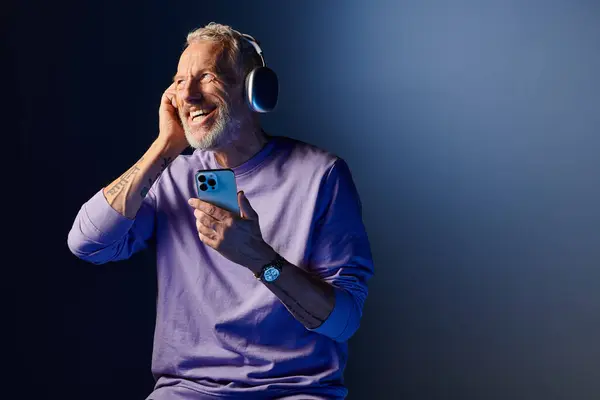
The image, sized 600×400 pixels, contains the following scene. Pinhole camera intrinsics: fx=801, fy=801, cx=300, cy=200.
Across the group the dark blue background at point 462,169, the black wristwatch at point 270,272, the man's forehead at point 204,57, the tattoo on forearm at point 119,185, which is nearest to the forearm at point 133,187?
the tattoo on forearm at point 119,185

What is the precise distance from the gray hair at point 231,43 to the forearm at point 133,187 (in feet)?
0.89

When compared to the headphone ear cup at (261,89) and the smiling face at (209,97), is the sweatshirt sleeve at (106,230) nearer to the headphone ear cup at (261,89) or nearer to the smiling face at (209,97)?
the smiling face at (209,97)

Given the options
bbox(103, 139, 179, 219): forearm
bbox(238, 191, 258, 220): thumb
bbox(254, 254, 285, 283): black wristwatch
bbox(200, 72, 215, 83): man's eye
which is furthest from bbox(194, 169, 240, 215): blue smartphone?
bbox(200, 72, 215, 83): man's eye

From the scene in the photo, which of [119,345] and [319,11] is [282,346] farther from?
[319,11]

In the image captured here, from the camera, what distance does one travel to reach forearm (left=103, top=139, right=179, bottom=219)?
5.14 ft

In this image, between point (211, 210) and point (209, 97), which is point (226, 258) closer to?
point (211, 210)

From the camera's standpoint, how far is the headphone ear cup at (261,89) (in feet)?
5.34

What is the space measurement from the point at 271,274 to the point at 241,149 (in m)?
0.37

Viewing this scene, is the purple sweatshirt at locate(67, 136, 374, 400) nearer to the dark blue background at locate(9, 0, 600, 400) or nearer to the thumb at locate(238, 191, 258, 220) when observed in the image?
the thumb at locate(238, 191, 258, 220)

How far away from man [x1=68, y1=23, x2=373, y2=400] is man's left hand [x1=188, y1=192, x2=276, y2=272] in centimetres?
13

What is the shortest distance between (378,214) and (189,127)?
1046 millimetres

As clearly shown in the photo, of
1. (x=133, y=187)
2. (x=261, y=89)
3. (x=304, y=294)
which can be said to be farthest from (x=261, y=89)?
(x=304, y=294)

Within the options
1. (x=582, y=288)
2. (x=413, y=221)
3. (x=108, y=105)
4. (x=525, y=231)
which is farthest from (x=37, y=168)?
(x=582, y=288)

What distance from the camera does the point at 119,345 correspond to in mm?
2250
